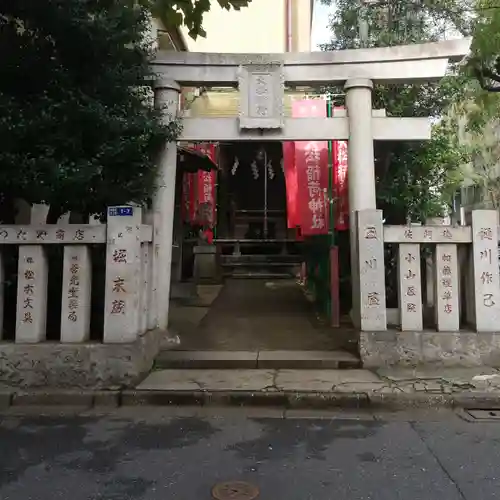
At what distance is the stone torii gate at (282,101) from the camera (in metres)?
7.50

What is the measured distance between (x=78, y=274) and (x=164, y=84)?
122 inches

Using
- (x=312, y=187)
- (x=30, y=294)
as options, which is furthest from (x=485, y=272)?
(x=30, y=294)

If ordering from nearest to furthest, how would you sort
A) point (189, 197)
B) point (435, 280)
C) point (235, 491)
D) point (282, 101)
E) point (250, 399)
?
point (235, 491)
point (250, 399)
point (435, 280)
point (282, 101)
point (189, 197)

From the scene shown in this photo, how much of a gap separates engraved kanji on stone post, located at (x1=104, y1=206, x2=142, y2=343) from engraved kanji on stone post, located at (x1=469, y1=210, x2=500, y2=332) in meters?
4.20

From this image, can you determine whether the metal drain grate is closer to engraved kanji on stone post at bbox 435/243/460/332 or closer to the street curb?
the street curb

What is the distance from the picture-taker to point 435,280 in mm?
6773

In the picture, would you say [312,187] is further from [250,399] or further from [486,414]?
[486,414]

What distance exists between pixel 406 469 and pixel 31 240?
4655mm

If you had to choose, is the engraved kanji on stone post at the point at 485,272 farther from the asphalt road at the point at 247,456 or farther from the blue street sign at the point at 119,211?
the blue street sign at the point at 119,211

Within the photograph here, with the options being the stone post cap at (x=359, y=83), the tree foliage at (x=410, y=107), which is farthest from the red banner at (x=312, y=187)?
the stone post cap at (x=359, y=83)

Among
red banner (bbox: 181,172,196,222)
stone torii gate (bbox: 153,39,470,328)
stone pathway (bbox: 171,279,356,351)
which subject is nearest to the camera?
stone torii gate (bbox: 153,39,470,328)

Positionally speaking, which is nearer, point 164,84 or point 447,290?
point 447,290

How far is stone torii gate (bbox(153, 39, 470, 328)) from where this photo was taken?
7.50 m

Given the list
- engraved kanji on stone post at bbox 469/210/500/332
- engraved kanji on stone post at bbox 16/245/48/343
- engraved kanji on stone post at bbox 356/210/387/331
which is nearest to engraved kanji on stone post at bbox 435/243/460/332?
engraved kanji on stone post at bbox 469/210/500/332
